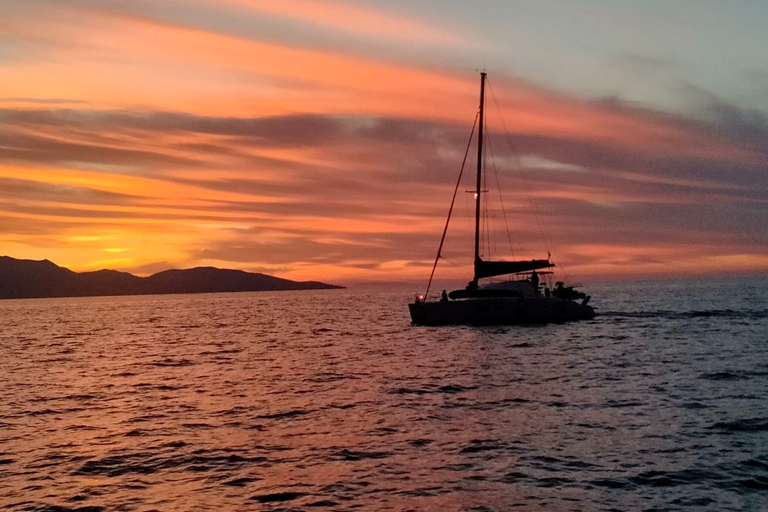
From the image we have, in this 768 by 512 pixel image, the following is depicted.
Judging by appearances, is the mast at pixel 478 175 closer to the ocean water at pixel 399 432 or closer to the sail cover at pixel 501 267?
the sail cover at pixel 501 267

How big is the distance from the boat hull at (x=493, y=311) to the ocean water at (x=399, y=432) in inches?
449

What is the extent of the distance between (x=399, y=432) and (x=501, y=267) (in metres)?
35.7

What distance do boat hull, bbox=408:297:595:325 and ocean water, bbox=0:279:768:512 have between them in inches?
449

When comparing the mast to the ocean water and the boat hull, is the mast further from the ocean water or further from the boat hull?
the ocean water

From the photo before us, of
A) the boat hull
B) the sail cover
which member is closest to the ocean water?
the boat hull

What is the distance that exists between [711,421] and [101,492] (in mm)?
16492

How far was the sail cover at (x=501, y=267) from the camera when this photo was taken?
177 ft

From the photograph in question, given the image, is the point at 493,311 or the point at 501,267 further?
the point at 501,267

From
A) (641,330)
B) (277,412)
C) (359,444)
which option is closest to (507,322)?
(641,330)

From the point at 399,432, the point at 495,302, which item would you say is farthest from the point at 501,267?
the point at 399,432

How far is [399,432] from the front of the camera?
19.6m

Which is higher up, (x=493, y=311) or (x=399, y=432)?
(x=493, y=311)

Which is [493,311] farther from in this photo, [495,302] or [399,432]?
[399,432]

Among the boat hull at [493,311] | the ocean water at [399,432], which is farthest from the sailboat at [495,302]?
the ocean water at [399,432]
